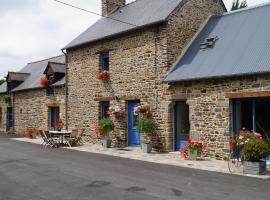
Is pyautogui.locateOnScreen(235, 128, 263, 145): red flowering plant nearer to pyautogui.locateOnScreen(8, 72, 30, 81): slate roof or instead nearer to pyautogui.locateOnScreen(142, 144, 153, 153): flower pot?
pyautogui.locateOnScreen(142, 144, 153, 153): flower pot

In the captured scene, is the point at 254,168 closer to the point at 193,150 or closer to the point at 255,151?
the point at 255,151

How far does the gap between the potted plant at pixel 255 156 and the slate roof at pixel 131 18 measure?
6.46m

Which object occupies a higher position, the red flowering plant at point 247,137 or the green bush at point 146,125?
the green bush at point 146,125

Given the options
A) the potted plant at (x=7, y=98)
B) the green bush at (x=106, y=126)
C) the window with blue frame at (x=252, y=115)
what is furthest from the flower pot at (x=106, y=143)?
the potted plant at (x=7, y=98)

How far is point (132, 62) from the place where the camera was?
1500cm

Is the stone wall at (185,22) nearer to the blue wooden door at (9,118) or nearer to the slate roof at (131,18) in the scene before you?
the slate roof at (131,18)

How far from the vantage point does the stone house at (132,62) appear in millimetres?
13750

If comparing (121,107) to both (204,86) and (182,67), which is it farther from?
(204,86)

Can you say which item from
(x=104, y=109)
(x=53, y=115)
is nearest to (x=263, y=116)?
(x=104, y=109)

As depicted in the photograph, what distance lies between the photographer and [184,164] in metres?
10.6

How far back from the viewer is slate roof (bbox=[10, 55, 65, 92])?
75.0ft

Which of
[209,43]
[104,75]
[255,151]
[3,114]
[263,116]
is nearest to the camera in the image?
[255,151]

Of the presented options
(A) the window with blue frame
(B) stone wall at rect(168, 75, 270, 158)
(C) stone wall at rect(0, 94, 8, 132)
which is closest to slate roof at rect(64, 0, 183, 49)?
(B) stone wall at rect(168, 75, 270, 158)

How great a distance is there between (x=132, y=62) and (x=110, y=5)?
23.3ft
